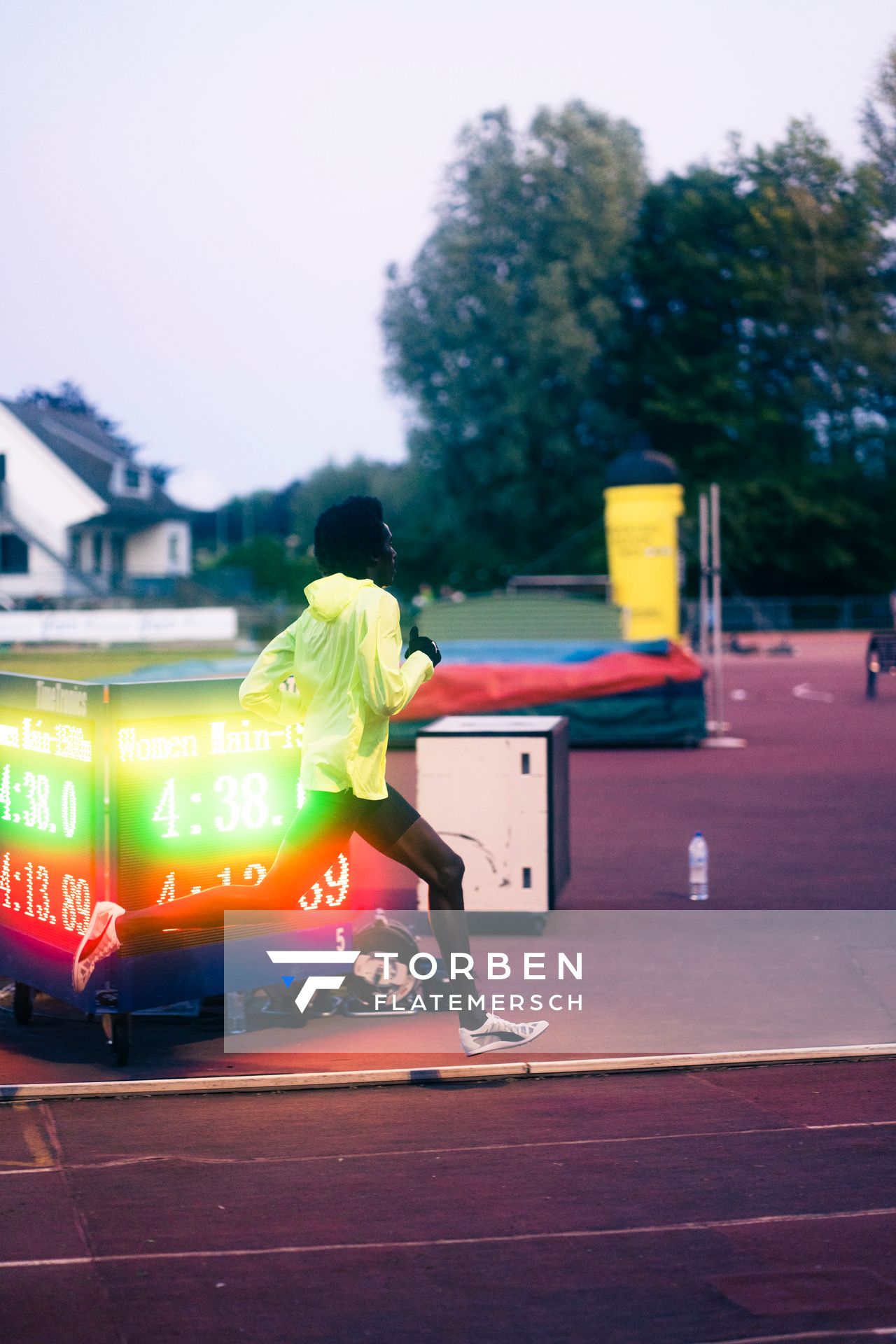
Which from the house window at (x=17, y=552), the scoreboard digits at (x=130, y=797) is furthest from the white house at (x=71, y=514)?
the scoreboard digits at (x=130, y=797)

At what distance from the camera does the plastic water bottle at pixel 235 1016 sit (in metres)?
6.89

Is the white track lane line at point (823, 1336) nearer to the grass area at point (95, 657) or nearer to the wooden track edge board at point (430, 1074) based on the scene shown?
the wooden track edge board at point (430, 1074)

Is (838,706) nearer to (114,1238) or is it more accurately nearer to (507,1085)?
(507,1085)

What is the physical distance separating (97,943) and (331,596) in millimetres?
1496

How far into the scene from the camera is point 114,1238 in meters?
4.50

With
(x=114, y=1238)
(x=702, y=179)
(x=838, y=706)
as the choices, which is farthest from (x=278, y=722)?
(x=702, y=179)

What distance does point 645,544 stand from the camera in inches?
1426

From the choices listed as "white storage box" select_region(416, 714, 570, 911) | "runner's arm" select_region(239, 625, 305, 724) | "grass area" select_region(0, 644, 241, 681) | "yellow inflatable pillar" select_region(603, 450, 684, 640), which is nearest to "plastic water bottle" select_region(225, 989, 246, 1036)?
"runner's arm" select_region(239, 625, 305, 724)

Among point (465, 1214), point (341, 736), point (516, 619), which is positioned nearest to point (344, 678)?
point (341, 736)

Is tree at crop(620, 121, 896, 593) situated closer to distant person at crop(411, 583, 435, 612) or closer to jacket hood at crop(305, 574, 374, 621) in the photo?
distant person at crop(411, 583, 435, 612)

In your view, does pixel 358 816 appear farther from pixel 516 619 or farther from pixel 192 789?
pixel 516 619

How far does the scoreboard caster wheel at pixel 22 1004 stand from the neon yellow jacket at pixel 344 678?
1.83m

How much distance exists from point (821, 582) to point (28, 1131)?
64666mm

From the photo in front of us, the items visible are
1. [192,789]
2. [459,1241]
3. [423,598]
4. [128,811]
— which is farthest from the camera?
[423,598]
